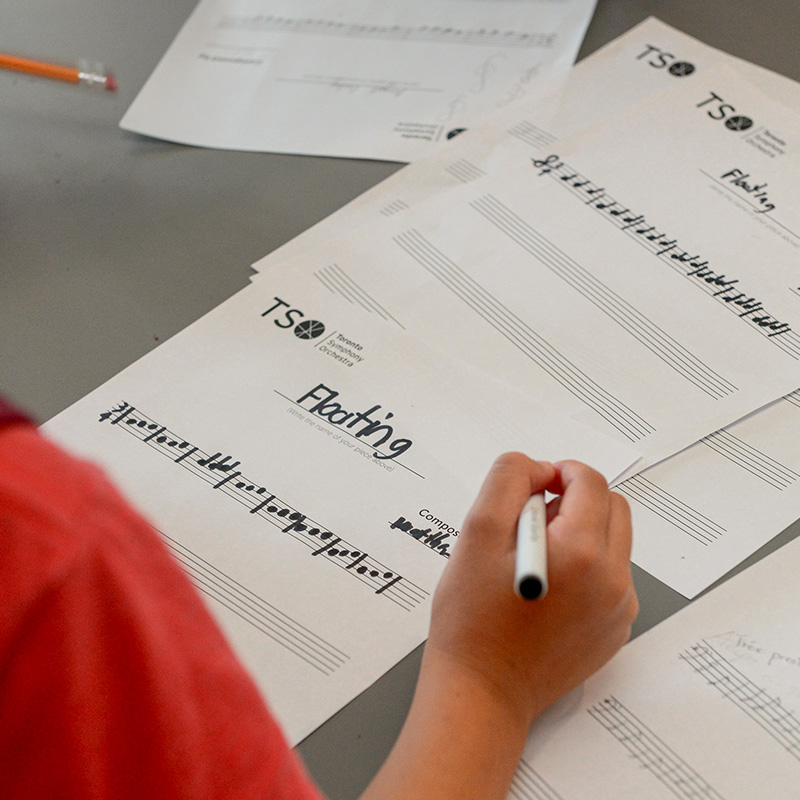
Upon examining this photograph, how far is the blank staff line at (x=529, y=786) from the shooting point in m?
0.41

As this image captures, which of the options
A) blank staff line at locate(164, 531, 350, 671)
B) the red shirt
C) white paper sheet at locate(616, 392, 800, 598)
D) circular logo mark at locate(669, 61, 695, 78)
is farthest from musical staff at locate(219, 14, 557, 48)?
the red shirt

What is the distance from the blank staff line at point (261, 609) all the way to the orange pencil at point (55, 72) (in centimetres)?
43

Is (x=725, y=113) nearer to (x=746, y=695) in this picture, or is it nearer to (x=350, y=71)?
(x=350, y=71)

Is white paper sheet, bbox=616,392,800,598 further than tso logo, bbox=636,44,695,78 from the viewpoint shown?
No

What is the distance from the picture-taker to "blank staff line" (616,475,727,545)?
50 centimetres

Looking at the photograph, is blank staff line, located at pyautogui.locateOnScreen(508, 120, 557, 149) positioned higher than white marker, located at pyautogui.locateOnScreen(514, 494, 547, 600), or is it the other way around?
blank staff line, located at pyautogui.locateOnScreen(508, 120, 557, 149)

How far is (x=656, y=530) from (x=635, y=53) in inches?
19.4

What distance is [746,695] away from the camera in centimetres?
44

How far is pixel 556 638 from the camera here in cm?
A: 44

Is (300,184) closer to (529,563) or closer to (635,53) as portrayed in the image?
(635,53)

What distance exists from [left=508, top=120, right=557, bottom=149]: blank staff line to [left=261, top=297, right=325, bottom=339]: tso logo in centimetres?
25

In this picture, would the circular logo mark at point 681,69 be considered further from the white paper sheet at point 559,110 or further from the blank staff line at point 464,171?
the blank staff line at point 464,171

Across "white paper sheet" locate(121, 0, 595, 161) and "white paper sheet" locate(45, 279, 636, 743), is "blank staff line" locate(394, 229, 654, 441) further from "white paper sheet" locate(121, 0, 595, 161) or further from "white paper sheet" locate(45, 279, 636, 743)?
"white paper sheet" locate(121, 0, 595, 161)

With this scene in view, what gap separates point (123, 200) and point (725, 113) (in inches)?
Answer: 19.7
